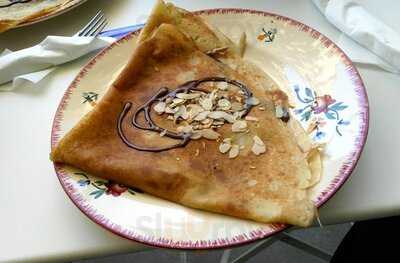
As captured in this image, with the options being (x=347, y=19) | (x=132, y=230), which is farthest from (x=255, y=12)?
(x=132, y=230)

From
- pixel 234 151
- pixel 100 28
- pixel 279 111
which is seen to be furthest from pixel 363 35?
pixel 100 28

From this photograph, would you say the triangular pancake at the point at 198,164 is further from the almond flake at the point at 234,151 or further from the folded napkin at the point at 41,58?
the folded napkin at the point at 41,58

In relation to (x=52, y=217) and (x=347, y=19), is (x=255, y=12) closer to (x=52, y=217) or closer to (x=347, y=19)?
(x=347, y=19)

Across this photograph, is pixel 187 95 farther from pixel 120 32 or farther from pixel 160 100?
pixel 120 32

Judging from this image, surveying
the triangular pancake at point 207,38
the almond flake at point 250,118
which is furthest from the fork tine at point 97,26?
the almond flake at point 250,118

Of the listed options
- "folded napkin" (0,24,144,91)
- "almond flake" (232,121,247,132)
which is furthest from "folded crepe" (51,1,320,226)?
"folded napkin" (0,24,144,91)

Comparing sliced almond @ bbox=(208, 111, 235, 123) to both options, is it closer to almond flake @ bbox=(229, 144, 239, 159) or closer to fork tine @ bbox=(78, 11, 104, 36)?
almond flake @ bbox=(229, 144, 239, 159)
